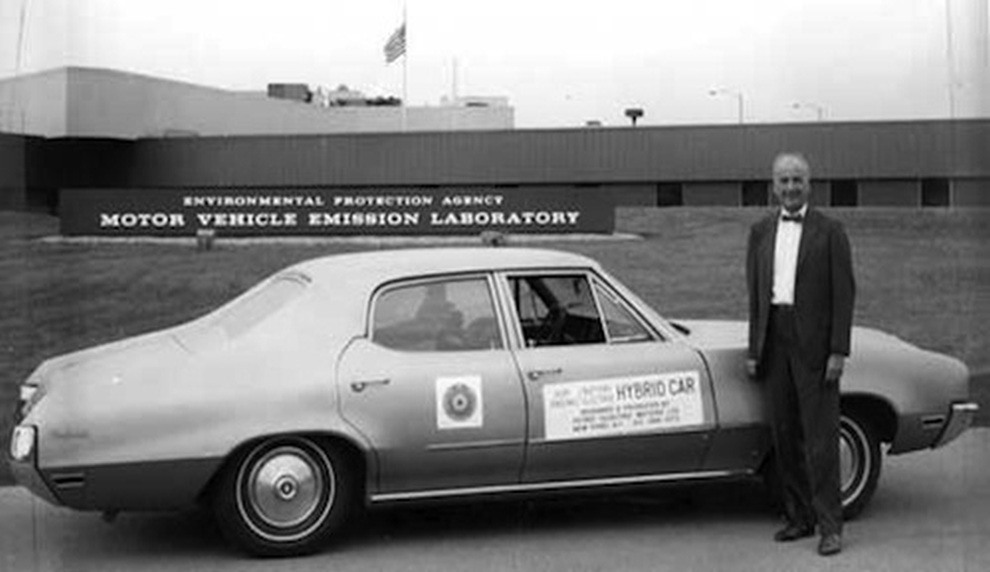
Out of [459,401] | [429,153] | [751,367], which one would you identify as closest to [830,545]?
[751,367]

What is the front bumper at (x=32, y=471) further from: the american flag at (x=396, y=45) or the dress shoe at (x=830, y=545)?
the dress shoe at (x=830, y=545)

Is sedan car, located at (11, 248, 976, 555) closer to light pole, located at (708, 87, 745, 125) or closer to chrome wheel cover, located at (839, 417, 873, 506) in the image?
chrome wheel cover, located at (839, 417, 873, 506)

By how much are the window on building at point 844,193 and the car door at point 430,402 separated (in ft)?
7.61

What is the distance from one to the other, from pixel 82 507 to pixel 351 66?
274 cm

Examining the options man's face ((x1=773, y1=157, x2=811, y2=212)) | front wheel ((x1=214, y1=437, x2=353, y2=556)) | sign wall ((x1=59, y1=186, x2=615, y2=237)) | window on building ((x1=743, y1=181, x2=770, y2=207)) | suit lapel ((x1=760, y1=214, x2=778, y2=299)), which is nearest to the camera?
front wheel ((x1=214, y1=437, x2=353, y2=556))

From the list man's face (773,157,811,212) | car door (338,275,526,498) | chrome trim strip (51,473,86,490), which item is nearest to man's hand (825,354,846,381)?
man's face (773,157,811,212)

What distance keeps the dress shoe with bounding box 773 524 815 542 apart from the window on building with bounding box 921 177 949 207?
6.75 ft

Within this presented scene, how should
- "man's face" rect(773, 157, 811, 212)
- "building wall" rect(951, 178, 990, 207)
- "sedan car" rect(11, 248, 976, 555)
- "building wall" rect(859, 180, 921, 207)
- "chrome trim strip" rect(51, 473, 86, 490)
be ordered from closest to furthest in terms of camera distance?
"chrome trim strip" rect(51, 473, 86, 490) < "sedan car" rect(11, 248, 976, 555) < "man's face" rect(773, 157, 811, 212) < "building wall" rect(951, 178, 990, 207) < "building wall" rect(859, 180, 921, 207)

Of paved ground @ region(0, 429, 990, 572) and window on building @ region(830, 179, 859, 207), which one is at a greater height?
window on building @ region(830, 179, 859, 207)

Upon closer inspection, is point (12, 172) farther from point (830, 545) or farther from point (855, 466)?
point (855, 466)

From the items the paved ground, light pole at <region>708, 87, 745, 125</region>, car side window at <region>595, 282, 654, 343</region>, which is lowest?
the paved ground

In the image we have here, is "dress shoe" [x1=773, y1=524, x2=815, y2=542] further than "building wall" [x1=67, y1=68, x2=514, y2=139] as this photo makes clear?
No

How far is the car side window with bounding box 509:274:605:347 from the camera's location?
5684mm

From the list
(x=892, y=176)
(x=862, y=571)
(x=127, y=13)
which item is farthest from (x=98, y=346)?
(x=892, y=176)
